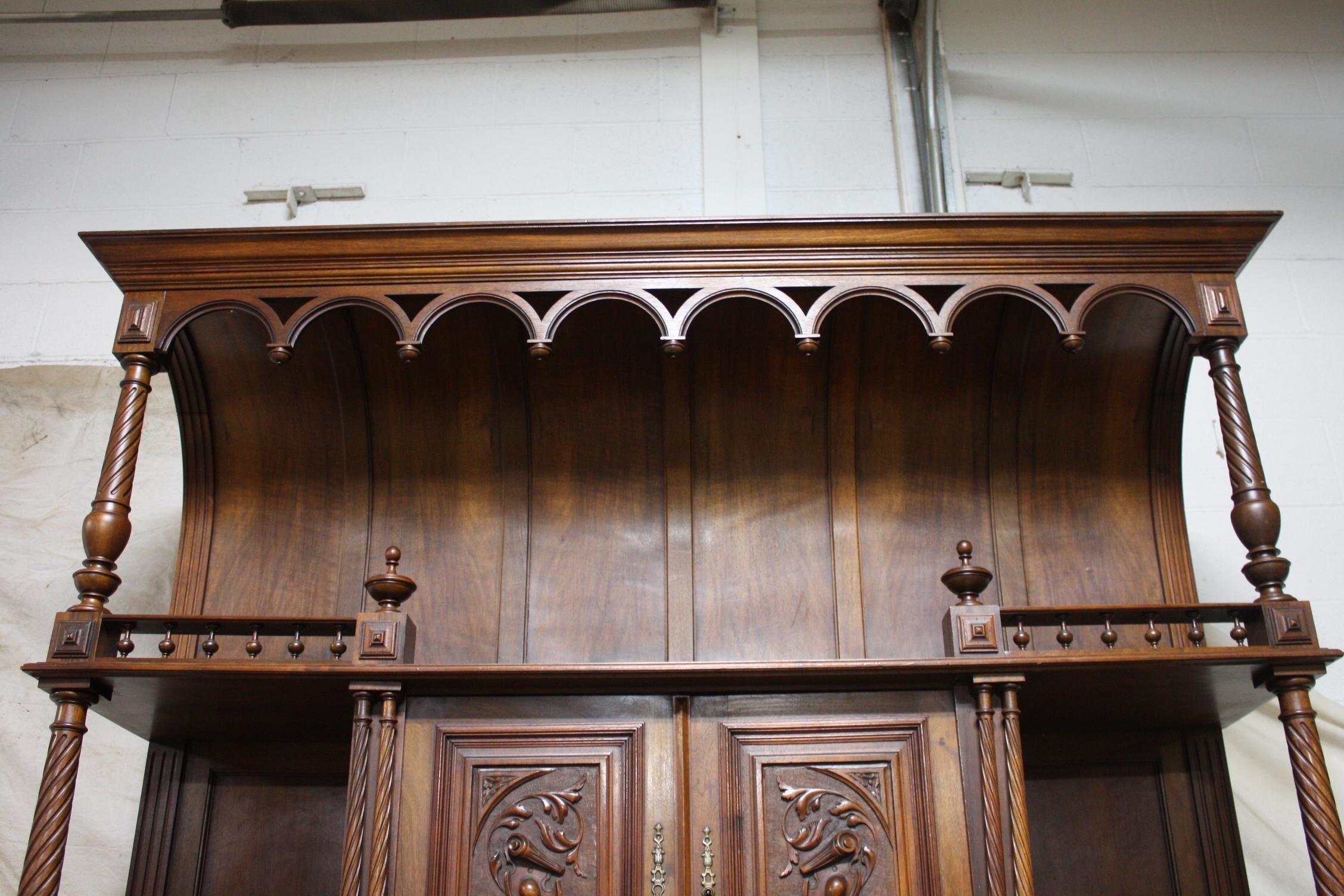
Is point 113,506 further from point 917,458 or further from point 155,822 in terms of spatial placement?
point 917,458

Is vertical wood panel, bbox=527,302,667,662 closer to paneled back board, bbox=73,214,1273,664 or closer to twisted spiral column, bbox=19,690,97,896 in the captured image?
paneled back board, bbox=73,214,1273,664

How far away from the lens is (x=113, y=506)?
9.03 feet

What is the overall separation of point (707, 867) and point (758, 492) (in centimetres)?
118

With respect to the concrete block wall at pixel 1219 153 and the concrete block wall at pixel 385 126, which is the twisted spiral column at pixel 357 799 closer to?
the concrete block wall at pixel 385 126

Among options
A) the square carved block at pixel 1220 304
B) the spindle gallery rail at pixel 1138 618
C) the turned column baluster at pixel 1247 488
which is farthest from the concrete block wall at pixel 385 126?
the spindle gallery rail at pixel 1138 618

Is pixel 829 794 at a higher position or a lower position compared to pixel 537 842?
higher

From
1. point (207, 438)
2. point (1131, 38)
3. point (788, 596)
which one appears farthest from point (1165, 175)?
point (207, 438)

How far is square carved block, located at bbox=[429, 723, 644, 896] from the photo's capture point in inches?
104

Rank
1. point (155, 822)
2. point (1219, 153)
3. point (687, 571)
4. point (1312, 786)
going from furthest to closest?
point (1219, 153)
point (687, 571)
point (155, 822)
point (1312, 786)

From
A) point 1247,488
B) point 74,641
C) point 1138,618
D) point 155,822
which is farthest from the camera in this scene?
point 155,822


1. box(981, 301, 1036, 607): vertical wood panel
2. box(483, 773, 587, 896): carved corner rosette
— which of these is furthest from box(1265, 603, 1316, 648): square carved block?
box(483, 773, 587, 896): carved corner rosette

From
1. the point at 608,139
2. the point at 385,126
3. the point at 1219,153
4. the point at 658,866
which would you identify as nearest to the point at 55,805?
the point at 658,866

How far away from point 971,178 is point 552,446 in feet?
6.15

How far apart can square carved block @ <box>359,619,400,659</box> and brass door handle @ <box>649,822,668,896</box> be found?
759 mm
